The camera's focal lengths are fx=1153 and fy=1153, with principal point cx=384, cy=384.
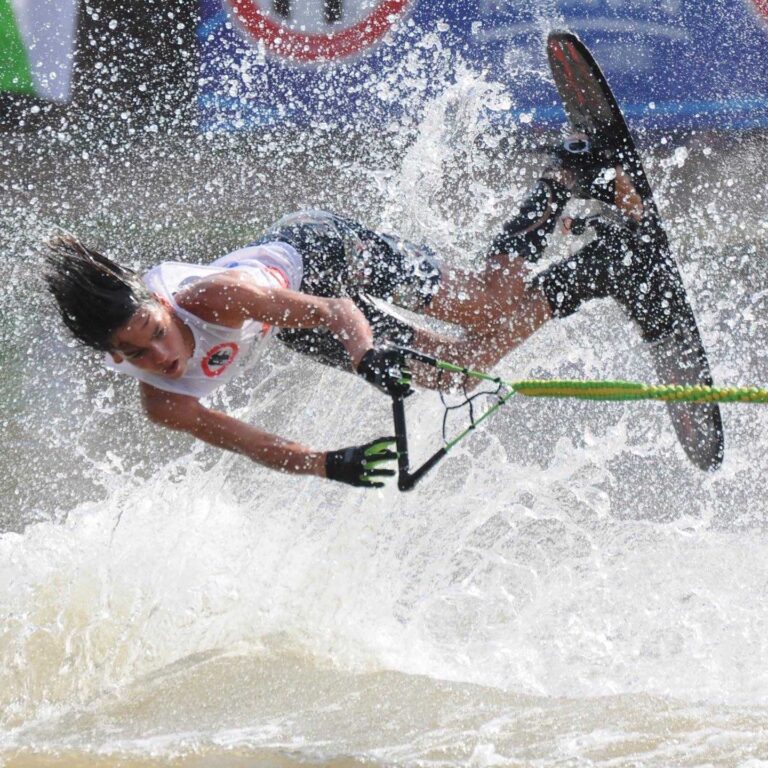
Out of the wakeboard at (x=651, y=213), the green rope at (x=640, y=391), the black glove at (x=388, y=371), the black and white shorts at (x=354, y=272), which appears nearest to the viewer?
the green rope at (x=640, y=391)

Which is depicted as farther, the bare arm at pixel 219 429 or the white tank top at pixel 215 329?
the white tank top at pixel 215 329

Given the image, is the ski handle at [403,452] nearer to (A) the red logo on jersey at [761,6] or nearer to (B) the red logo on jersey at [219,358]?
(B) the red logo on jersey at [219,358]

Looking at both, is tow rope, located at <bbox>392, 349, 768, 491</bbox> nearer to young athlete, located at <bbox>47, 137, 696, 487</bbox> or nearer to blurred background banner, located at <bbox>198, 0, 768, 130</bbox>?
young athlete, located at <bbox>47, 137, 696, 487</bbox>

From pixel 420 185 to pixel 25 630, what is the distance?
2.40m

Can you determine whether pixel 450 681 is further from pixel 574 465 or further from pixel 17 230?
pixel 17 230

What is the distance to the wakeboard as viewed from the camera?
3.94 m

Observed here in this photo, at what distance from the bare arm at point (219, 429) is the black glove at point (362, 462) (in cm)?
24

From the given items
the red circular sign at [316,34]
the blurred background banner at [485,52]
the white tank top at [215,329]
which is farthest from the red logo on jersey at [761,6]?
the white tank top at [215,329]

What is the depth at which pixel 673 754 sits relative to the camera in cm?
258

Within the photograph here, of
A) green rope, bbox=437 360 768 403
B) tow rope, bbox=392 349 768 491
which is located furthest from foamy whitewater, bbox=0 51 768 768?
green rope, bbox=437 360 768 403

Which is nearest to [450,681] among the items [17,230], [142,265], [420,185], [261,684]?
[261,684]

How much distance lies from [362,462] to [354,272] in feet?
3.50

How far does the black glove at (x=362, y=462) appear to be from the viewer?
2.78 m

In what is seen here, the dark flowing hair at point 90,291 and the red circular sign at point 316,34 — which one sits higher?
the red circular sign at point 316,34
